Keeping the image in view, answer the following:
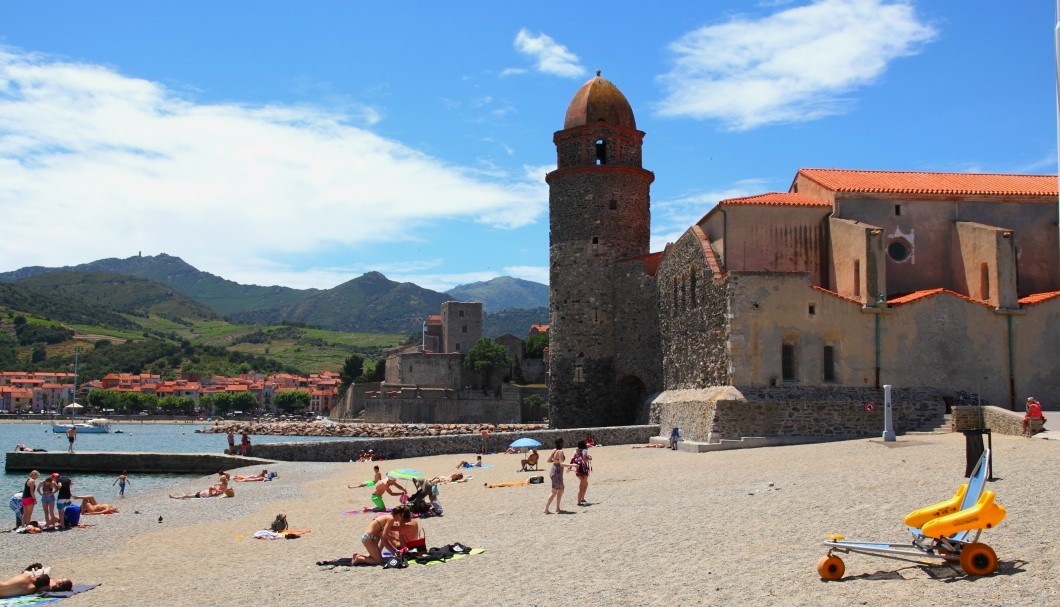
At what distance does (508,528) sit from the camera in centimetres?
1484

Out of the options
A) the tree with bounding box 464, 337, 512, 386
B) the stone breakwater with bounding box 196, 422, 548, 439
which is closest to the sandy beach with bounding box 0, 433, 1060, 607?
the stone breakwater with bounding box 196, 422, 548, 439

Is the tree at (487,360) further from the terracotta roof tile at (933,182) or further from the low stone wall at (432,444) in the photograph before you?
the terracotta roof tile at (933,182)

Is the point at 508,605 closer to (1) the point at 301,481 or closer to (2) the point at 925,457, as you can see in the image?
(2) the point at 925,457

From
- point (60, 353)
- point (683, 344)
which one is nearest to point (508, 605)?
point (683, 344)

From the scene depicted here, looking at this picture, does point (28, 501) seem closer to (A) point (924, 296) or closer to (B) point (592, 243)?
(A) point (924, 296)

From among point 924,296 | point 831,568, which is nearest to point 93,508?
point 831,568

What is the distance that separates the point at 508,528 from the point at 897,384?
15.6 meters

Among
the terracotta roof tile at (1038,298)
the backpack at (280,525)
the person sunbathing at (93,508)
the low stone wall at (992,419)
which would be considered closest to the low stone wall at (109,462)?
the person sunbathing at (93,508)

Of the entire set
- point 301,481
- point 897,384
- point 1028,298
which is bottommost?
point 301,481

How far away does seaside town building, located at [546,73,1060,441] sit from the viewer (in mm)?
26531

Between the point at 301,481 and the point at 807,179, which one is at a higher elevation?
the point at 807,179

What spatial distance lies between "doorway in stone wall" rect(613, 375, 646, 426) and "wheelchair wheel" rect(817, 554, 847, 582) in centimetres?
2881

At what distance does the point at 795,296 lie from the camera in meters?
26.6

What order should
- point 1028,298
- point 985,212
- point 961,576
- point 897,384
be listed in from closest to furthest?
point 961,576 < point 897,384 < point 1028,298 < point 985,212
